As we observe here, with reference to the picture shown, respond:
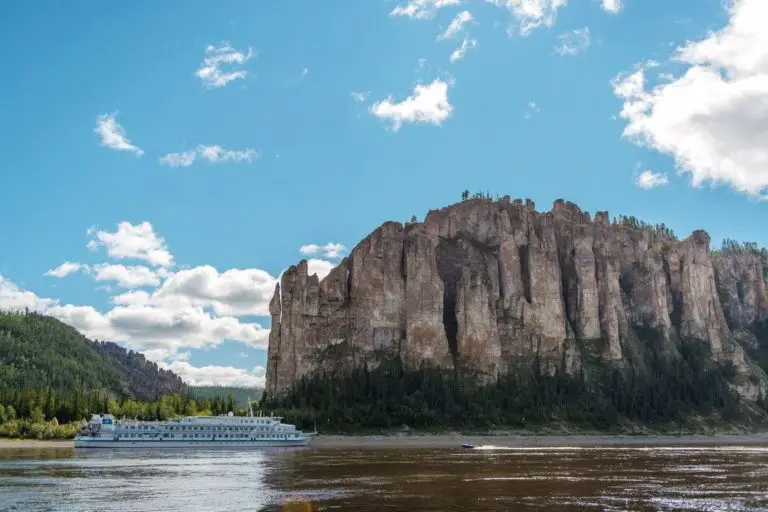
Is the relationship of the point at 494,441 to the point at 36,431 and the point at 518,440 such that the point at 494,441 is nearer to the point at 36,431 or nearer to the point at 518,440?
the point at 518,440

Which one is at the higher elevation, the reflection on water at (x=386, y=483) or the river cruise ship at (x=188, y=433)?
the river cruise ship at (x=188, y=433)

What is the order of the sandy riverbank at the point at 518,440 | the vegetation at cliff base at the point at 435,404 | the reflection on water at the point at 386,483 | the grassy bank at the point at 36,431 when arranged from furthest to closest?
1. the vegetation at cliff base at the point at 435,404
2. the grassy bank at the point at 36,431
3. the sandy riverbank at the point at 518,440
4. the reflection on water at the point at 386,483

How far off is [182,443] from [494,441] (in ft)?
197

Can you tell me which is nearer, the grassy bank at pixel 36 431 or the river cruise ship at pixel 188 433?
the river cruise ship at pixel 188 433

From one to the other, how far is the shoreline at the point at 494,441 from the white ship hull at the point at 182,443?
6051 mm

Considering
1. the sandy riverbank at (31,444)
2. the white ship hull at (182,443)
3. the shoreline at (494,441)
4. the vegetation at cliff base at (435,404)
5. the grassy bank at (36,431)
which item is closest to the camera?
the white ship hull at (182,443)

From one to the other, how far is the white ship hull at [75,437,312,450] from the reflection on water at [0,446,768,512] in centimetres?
2434

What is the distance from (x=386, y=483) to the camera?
7169 centimetres

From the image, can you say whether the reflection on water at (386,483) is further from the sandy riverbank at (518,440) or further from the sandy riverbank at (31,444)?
the sandy riverbank at (518,440)

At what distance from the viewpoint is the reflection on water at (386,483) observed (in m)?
58.1

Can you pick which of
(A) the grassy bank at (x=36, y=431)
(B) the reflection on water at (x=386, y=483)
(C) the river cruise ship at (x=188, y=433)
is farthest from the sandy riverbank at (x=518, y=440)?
(A) the grassy bank at (x=36, y=431)

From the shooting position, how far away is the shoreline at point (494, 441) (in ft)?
478

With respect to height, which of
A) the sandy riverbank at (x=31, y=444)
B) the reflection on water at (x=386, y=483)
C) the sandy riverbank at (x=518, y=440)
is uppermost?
the sandy riverbank at (x=31, y=444)

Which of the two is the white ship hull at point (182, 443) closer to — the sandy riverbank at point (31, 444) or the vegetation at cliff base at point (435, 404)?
the sandy riverbank at point (31, 444)
